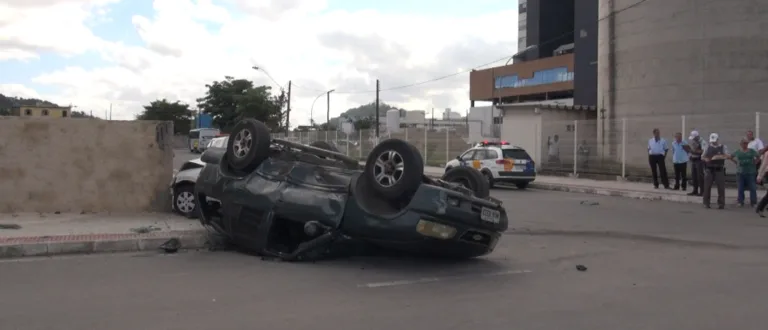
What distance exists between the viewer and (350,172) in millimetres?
7512

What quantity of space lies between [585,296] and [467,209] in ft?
4.77

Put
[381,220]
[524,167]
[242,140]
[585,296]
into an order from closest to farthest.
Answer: [585,296]
[381,220]
[242,140]
[524,167]

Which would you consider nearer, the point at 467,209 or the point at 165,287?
the point at 165,287

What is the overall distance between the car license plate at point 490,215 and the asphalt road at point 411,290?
24.0 inches

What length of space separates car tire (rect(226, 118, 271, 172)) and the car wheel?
2917 millimetres

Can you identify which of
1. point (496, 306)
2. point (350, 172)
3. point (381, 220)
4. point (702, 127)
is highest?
point (702, 127)

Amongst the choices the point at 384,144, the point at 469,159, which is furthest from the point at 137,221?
the point at 469,159

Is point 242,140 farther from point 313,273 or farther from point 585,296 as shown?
point 585,296

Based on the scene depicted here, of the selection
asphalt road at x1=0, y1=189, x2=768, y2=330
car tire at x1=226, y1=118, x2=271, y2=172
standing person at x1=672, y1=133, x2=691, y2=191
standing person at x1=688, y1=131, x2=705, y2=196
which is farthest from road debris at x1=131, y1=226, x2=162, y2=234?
standing person at x1=672, y1=133, x2=691, y2=191

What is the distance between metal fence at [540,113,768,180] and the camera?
22266 mm

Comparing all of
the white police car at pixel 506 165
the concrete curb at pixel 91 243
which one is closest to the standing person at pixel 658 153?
the white police car at pixel 506 165

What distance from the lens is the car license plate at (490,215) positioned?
22.3 feet

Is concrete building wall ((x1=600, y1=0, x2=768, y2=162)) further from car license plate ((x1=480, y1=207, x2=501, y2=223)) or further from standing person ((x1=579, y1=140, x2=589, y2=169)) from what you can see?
car license plate ((x1=480, y1=207, x2=501, y2=223))

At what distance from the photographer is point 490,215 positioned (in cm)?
689
